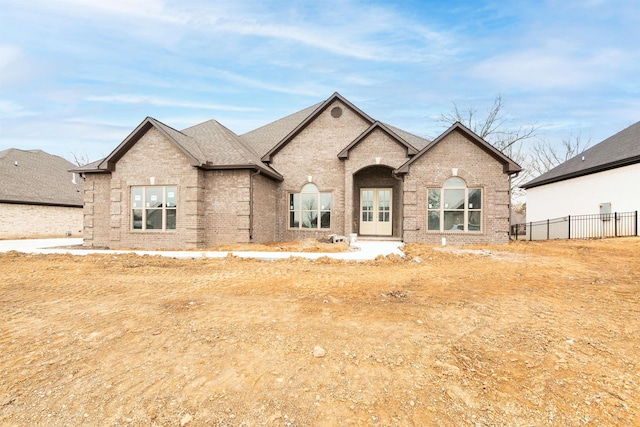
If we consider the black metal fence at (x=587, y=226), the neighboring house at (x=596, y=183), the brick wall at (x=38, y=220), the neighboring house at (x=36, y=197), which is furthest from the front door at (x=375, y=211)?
the brick wall at (x=38, y=220)

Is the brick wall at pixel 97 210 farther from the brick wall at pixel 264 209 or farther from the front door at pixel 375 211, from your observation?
the front door at pixel 375 211

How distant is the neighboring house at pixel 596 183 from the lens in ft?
53.6

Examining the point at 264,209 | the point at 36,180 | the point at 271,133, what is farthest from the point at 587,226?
the point at 36,180

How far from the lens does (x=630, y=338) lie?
3.80 m

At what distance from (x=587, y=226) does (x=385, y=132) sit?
1412 cm

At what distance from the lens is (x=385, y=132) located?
15617 mm

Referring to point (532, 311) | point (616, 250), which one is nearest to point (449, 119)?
point (616, 250)

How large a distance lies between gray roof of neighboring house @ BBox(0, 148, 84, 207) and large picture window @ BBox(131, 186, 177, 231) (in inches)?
431

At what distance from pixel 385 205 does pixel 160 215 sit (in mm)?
11532

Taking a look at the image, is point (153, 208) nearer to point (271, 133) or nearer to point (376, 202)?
point (271, 133)

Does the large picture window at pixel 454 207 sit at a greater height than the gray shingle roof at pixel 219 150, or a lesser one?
lesser

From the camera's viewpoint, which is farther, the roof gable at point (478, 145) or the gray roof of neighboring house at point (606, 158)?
the gray roof of neighboring house at point (606, 158)

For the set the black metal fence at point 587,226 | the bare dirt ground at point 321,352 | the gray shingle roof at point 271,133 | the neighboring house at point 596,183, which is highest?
the gray shingle roof at point 271,133

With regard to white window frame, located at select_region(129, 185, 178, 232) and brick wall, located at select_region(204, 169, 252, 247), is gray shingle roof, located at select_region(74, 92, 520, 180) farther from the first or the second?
white window frame, located at select_region(129, 185, 178, 232)
